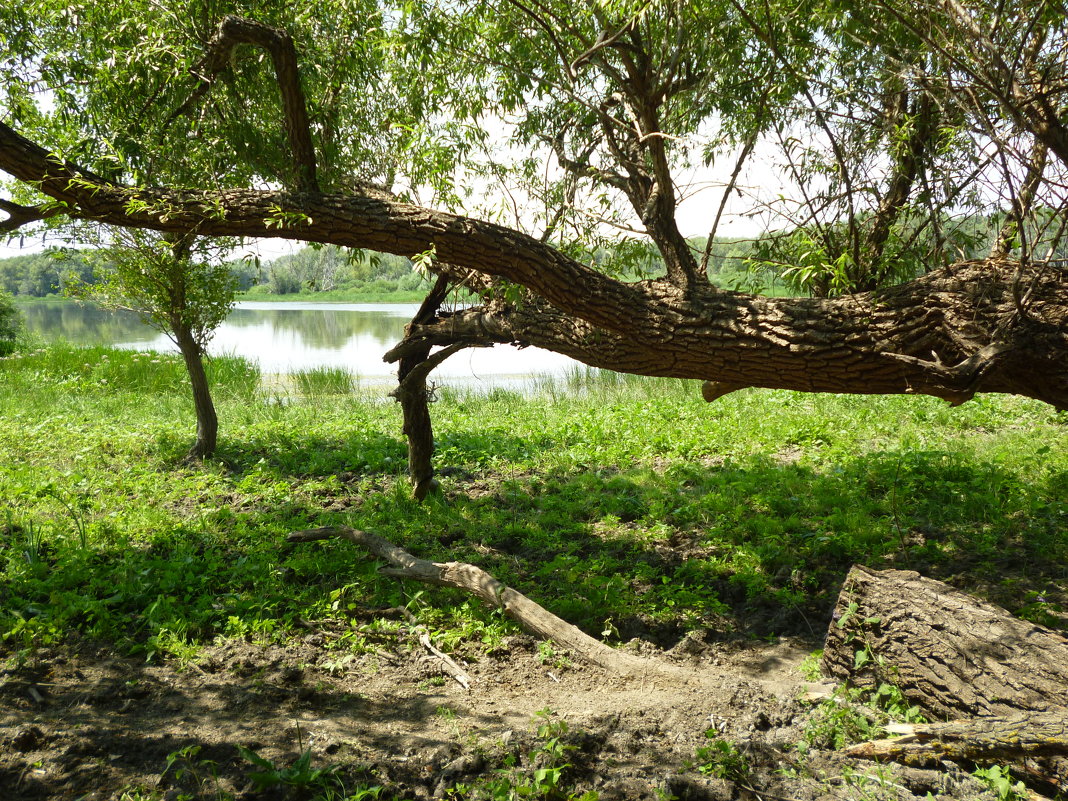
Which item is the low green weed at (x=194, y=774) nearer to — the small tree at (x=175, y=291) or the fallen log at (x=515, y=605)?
the fallen log at (x=515, y=605)

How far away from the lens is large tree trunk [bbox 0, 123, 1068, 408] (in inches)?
137

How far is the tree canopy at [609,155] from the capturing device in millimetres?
3586

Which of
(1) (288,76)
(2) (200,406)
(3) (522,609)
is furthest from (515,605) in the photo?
(2) (200,406)

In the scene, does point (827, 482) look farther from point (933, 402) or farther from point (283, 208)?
point (283, 208)

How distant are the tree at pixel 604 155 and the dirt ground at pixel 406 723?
1695mm

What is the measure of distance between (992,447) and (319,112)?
596cm

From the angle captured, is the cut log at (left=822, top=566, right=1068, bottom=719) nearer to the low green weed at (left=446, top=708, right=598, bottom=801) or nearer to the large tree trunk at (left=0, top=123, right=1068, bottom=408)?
the large tree trunk at (left=0, top=123, right=1068, bottom=408)

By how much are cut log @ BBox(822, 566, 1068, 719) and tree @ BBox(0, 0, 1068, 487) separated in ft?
3.58

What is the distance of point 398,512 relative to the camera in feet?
18.3

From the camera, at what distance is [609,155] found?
5.71 meters

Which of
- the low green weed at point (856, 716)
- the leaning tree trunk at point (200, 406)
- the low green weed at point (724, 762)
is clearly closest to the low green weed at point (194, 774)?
the low green weed at point (724, 762)

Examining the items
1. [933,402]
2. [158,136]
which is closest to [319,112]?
[158,136]

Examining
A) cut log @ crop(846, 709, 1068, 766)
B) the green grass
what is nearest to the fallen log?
the green grass

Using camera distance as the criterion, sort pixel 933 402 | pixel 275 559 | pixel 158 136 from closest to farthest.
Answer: pixel 275 559
pixel 158 136
pixel 933 402
